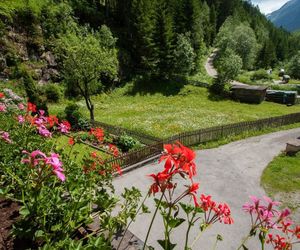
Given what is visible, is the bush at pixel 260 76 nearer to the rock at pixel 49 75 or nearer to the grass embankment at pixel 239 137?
the grass embankment at pixel 239 137

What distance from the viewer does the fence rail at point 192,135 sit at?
55.3ft

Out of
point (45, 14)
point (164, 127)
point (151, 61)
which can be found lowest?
point (164, 127)

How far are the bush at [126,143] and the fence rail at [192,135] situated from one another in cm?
91

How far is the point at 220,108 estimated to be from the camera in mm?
38375

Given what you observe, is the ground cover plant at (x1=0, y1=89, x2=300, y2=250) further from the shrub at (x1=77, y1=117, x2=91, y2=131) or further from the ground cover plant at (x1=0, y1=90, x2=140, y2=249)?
the shrub at (x1=77, y1=117, x2=91, y2=131)

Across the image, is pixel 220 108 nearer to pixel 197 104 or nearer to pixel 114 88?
pixel 197 104

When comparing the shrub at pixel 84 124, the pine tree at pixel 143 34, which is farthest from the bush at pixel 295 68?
the shrub at pixel 84 124

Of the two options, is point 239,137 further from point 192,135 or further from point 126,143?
point 126,143

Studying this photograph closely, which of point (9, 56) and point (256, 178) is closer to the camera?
point (256, 178)

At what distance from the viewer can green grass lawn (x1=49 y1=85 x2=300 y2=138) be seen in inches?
1173

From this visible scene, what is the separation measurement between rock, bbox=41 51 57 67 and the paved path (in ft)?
98.4

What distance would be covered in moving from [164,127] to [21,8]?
2799cm

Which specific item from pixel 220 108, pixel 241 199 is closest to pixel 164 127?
pixel 220 108

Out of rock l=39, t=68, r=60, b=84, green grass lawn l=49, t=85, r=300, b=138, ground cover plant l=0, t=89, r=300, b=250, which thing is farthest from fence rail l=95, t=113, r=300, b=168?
rock l=39, t=68, r=60, b=84
